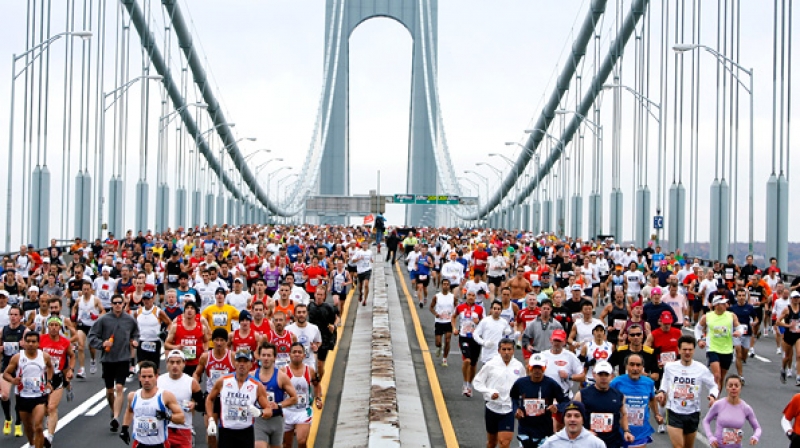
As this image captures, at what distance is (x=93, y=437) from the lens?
11648mm

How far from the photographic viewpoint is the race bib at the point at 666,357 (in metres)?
12.8

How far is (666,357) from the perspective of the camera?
42.3 ft

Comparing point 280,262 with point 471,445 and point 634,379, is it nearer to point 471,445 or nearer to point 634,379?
point 471,445

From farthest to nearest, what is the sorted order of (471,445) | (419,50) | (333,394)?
(419,50) < (333,394) < (471,445)

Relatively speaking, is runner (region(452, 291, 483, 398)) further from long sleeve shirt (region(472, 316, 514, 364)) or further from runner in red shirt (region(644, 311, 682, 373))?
runner in red shirt (region(644, 311, 682, 373))

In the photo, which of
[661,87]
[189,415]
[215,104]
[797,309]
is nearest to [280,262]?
[797,309]

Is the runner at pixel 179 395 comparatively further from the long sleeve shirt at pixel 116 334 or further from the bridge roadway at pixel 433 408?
the long sleeve shirt at pixel 116 334

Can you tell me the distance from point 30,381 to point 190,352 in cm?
177

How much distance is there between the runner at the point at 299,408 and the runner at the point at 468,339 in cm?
430

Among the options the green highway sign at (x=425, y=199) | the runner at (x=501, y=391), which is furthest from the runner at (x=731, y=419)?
the green highway sign at (x=425, y=199)

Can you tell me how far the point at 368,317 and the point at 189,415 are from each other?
13520 mm

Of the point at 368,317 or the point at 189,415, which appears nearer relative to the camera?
the point at 189,415

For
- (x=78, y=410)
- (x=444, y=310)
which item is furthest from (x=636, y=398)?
(x=444, y=310)

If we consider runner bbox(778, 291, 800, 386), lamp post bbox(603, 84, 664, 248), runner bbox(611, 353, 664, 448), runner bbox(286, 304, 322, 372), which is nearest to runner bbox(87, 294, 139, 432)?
runner bbox(286, 304, 322, 372)
